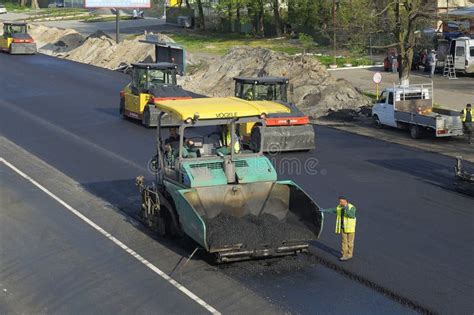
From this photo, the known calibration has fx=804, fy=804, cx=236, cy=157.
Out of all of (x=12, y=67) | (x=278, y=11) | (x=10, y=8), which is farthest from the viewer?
(x=10, y=8)

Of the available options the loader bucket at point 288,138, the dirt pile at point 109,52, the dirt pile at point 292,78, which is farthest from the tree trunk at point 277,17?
the loader bucket at point 288,138

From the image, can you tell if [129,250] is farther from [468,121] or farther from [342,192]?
[468,121]

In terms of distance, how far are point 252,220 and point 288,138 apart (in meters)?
9.88

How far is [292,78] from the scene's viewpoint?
35.5 meters

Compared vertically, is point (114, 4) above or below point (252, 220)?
above

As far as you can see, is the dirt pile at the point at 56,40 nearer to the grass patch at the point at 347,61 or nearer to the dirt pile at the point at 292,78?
the grass patch at the point at 347,61

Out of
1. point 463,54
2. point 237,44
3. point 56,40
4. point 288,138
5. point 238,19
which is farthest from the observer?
point 238,19

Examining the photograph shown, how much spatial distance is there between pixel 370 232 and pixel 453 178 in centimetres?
594

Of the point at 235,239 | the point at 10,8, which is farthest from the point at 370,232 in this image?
the point at 10,8

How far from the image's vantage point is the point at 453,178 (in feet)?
67.2

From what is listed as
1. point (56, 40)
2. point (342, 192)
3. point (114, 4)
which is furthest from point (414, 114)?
point (56, 40)

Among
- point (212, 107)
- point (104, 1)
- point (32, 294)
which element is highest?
point (104, 1)

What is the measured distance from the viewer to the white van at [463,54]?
146 feet

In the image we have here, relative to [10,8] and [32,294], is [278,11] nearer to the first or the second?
[32,294]
